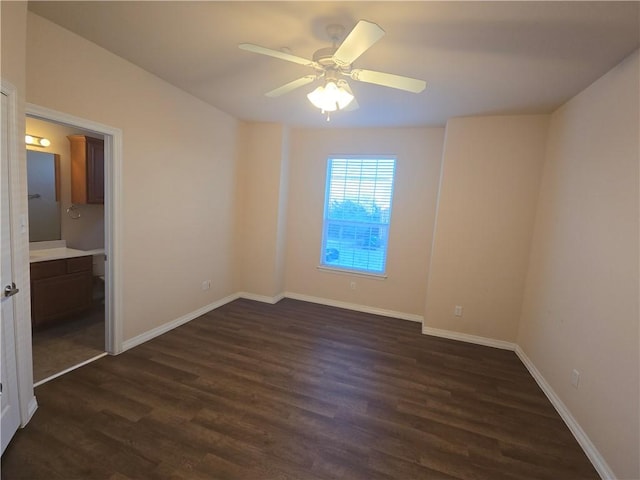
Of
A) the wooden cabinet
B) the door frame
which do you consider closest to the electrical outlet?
the door frame

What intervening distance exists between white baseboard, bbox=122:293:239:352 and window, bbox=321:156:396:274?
168 cm

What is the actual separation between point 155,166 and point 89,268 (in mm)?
1655

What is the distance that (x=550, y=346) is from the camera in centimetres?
262

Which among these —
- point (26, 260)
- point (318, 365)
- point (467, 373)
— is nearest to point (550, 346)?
point (467, 373)

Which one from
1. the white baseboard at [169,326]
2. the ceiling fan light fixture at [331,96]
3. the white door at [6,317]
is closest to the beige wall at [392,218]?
the white baseboard at [169,326]

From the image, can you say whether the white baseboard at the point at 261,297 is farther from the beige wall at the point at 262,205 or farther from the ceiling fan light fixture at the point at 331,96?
the ceiling fan light fixture at the point at 331,96

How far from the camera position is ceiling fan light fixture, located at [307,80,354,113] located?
1802 millimetres

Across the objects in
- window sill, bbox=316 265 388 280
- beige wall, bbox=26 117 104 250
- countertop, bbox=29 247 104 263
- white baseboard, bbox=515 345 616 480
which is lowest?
white baseboard, bbox=515 345 616 480

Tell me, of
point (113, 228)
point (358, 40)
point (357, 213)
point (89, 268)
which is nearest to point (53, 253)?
point (89, 268)

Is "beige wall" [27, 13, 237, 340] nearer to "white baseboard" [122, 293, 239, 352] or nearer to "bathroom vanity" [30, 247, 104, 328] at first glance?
"white baseboard" [122, 293, 239, 352]

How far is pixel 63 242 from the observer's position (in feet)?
12.1

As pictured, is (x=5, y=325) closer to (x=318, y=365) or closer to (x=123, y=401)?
(x=123, y=401)

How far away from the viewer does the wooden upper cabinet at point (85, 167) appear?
11.9 feet

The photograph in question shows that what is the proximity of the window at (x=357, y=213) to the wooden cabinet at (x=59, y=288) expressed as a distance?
10.0ft
